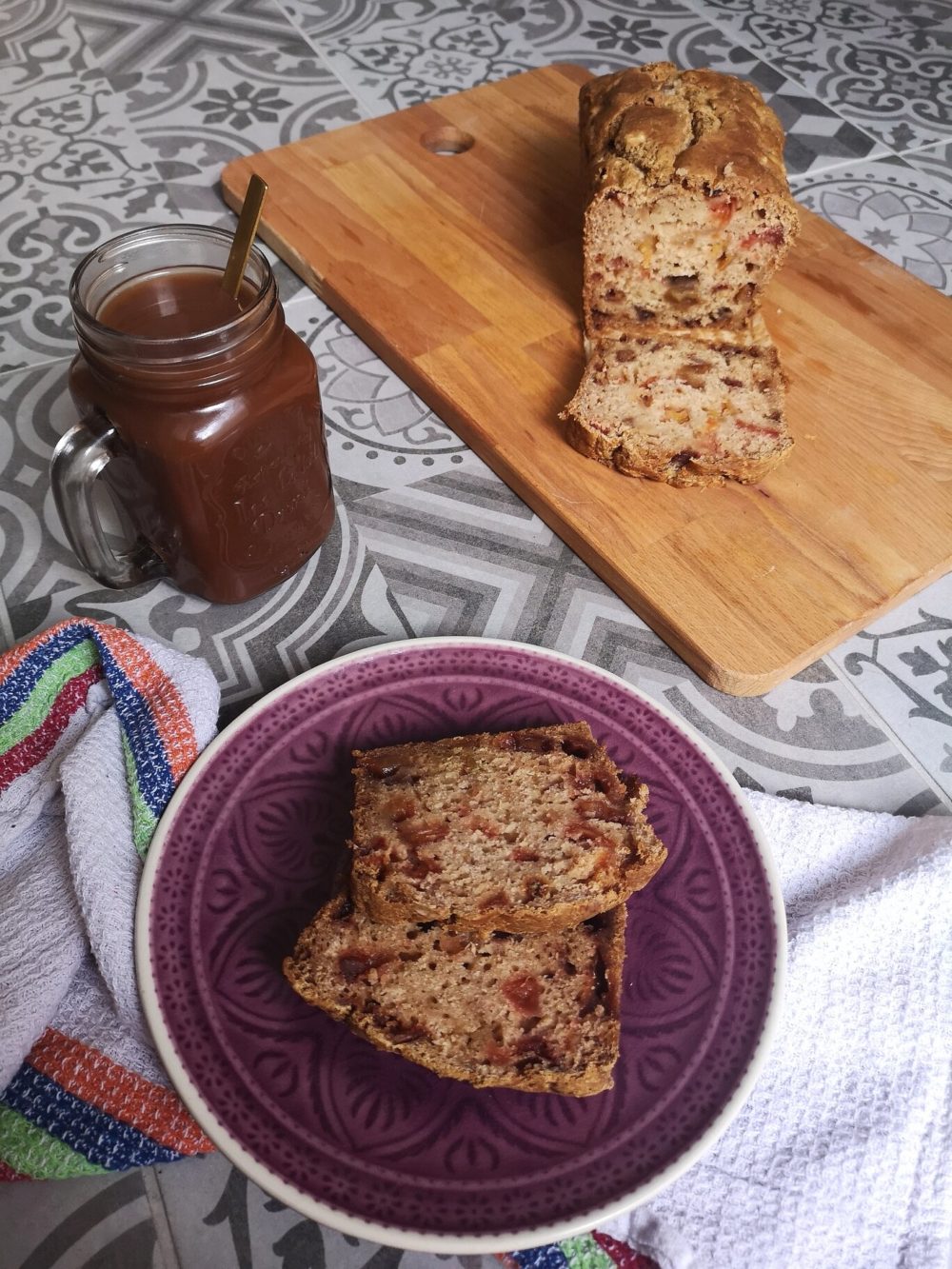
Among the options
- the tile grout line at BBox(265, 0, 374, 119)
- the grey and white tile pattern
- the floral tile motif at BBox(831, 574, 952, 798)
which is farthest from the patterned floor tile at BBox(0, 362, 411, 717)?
the tile grout line at BBox(265, 0, 374, 119)

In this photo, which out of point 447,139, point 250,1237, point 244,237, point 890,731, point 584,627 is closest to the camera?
point 250,1237

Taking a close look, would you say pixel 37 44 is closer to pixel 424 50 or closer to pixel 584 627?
pixel 424 50

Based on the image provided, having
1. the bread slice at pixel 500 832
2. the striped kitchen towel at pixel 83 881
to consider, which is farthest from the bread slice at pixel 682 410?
the striped kitchen towel at pixel 83 881

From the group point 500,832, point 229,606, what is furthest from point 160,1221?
point 229,606

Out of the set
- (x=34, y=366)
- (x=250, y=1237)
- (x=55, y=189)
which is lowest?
(x=250, y=1237)

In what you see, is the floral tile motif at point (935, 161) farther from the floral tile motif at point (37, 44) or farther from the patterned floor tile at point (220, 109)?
the floral tile motif at point (37, 44)

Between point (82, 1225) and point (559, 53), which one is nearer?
point (82, 1225)

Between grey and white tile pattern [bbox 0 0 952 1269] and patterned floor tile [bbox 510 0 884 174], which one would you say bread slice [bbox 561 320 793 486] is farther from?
patterned floor tile [bbox 510 0 884 174]
